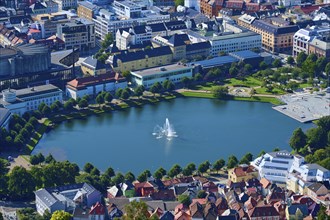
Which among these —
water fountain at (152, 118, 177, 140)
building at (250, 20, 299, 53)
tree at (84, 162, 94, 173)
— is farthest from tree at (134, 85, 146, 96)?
building at (250, 20, 299, 53)

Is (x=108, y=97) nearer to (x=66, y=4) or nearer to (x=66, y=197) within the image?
(x=66, y=197)

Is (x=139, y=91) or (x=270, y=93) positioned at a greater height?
(x=139, y=91)

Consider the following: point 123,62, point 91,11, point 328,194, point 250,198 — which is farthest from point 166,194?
point 91,11

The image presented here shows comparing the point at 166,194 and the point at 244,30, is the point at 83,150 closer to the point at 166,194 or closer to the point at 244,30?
the point at 166,194

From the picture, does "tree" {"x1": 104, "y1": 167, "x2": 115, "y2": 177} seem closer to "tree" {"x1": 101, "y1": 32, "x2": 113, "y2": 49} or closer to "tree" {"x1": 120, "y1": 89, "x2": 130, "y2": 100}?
"tree" {"x1": 120, "y1": 89, "x2": 130, "y2": 100}

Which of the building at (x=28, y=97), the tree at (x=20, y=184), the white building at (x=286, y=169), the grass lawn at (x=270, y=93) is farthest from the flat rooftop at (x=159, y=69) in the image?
the tree at (x=20, y=184)

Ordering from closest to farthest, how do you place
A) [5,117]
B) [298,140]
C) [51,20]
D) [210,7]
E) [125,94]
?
1. [298,140]
2. [5,117]
3. [125,94]
4. [51,20]
5. [210,7]

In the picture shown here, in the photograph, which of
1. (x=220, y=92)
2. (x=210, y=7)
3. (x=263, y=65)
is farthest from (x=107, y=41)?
(x=220, y=92)

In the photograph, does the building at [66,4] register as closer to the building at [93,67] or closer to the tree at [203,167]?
the building at [93,67]
